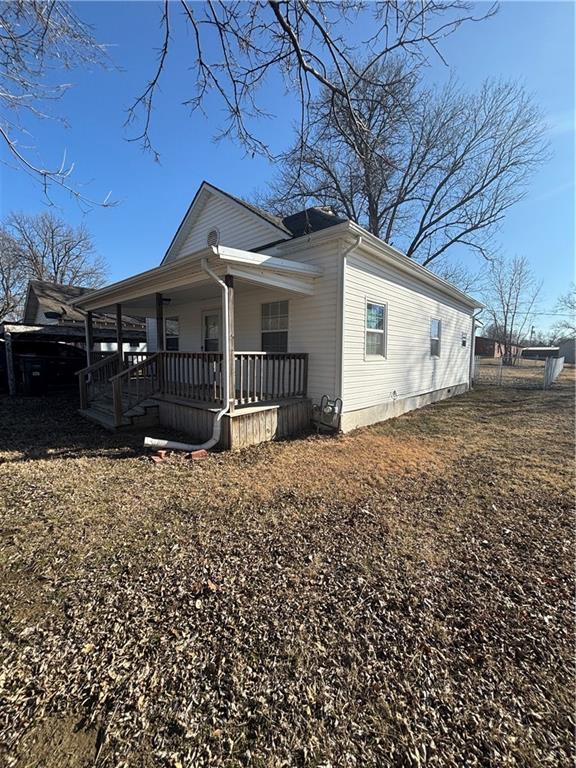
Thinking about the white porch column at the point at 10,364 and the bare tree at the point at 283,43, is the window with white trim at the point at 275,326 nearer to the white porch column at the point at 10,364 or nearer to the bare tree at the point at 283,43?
the bare tree at the point at 283,43

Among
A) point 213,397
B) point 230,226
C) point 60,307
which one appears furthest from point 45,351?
point 213,397

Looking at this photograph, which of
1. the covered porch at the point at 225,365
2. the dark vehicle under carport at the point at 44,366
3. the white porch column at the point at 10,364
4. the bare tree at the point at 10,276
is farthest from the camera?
the bare tree at the point at 10,276

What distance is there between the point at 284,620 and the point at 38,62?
225 inches

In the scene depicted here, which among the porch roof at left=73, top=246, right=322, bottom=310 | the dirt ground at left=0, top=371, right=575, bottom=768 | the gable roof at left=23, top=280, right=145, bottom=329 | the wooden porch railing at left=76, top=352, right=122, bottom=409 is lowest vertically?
the dirt ground at left=0, top=371, right=575, bottom=768

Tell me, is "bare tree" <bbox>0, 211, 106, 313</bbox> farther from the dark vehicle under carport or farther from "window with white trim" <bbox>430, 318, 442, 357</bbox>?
"window with white trim" <bbox>430, 318, 442, 357</bbox>

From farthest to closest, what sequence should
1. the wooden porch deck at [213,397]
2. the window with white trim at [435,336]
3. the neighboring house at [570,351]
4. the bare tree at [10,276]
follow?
the neighboring house at [570,351]
the bare tree at [10,276]
the window with white trim at [435,336]
the wooden porch deck at [213,397]

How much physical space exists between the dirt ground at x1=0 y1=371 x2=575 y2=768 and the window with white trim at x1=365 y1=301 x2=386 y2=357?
12.3 ft

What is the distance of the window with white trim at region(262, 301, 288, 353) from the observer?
765 cm

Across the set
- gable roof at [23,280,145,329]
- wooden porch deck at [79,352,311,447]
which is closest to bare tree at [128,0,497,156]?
wooden porch deck at [79,352,311,447]

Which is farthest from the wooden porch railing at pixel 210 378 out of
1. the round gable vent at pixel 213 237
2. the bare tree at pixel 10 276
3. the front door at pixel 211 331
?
the bare tree at pixel 10 276

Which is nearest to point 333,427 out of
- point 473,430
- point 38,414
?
point 473,430

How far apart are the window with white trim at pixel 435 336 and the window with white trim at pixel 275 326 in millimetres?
5494

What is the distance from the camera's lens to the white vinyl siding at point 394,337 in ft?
22.4

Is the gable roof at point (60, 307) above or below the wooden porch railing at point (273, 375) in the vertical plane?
above
